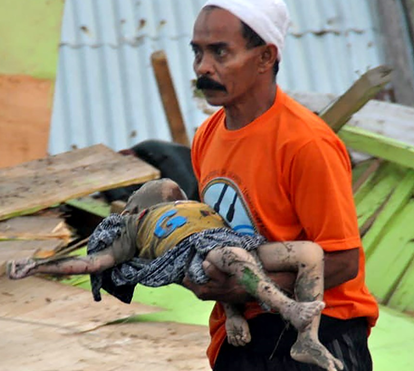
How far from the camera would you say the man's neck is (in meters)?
2.58

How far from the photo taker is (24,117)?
6402 mm

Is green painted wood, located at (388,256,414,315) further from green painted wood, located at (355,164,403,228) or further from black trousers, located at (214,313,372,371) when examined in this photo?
black trousers, located at (214,313,372,371)

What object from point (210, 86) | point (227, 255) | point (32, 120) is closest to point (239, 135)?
point (210, 86)

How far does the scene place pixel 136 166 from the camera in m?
6.13

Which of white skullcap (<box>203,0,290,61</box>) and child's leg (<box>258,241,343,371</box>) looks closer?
child's leg (<box>258,241,343,371</box>)

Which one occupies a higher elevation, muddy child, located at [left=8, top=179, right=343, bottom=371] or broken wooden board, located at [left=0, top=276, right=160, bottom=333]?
muddy child, located at [left=8, top=179, right=343, bottom=371]

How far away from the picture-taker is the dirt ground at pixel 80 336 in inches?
171

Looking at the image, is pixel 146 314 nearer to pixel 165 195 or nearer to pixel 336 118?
pixel 336 118

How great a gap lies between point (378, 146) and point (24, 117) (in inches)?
90.2

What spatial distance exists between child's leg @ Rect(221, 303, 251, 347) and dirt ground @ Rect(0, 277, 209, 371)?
5.79 ft

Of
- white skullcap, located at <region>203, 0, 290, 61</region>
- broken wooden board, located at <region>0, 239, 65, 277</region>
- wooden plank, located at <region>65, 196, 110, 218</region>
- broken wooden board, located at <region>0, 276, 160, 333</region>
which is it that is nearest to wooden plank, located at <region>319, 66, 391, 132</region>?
wooden plank, located at <region>65, 196, 110, 218</region>

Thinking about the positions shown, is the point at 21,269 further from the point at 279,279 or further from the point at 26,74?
the point at 26,74

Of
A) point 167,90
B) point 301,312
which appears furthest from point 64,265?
point 167,90

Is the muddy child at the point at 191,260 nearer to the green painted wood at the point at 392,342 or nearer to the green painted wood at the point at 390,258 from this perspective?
the green painted wood at the point at 392,342
